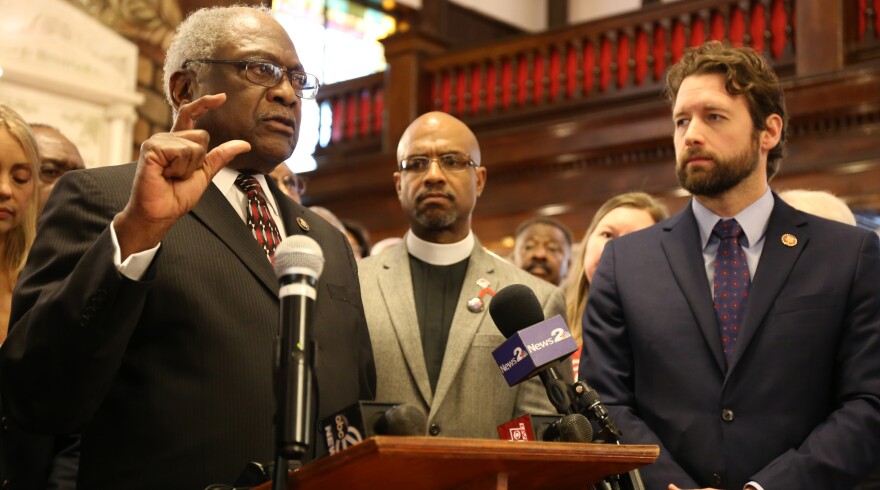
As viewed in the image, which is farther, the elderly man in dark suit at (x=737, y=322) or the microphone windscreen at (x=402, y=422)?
the elderly man in dark suit at (x=737, y=322)

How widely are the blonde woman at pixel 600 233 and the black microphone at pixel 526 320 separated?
1.67m

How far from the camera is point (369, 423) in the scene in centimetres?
170

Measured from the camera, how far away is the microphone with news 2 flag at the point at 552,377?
1.87 meters

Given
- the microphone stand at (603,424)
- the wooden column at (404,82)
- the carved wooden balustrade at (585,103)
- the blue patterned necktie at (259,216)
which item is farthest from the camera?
the wooden column at (404,82)

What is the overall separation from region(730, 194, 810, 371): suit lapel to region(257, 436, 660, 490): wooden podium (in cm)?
93

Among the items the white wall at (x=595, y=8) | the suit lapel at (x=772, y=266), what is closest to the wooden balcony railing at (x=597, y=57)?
the white wall at (x=595, y=8)

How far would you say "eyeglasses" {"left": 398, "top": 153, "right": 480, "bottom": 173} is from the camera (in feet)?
11.0

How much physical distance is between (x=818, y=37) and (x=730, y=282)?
5.08 meters

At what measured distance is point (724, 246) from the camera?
278 cm

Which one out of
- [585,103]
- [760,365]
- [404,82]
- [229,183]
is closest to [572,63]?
[585,103]

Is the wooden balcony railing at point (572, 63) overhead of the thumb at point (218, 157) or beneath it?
overhead

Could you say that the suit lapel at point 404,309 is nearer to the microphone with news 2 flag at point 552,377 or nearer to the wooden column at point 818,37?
the microphone with news 2 flag at point 552,377

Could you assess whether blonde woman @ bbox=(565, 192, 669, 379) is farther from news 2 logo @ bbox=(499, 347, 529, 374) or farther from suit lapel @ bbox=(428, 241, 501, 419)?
news 2 logo @ bbox=(499, 347, 529, 374)

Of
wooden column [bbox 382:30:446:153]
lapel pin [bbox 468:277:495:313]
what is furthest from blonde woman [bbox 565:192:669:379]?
wooden column [bbox 382:30:446:153]
